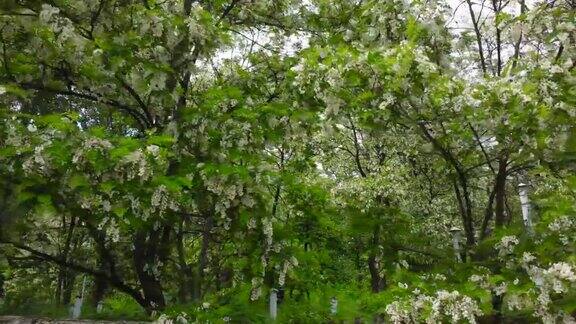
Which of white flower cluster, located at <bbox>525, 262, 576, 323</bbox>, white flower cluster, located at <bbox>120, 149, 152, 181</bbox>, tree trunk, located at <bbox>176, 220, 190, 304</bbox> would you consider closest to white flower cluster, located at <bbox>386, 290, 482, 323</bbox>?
white flower cluster, located at <bbox>525, 262, 576, 323</bbox>

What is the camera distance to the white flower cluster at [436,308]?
489 cm

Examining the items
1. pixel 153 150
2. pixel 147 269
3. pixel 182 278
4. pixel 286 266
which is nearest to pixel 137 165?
pixel 153 150

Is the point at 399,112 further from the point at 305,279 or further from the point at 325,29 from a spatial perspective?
the point at 305,279

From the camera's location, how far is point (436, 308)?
489 cm

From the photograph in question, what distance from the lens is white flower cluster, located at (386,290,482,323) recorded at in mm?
4895

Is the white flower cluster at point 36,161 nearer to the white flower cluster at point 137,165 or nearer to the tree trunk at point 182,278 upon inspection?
the white flower cluster at point 137,165

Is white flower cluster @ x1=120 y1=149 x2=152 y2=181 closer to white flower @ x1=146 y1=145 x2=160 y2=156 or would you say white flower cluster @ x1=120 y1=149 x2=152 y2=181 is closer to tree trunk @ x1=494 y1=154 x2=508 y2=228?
white flower @ x1=146 y1=145 x2=160 y2=156

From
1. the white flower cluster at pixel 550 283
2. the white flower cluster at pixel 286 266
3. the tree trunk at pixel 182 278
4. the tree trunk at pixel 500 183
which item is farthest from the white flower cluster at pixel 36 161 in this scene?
the tree trunk at pixel 500 183

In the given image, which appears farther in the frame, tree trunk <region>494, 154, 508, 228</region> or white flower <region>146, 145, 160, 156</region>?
tree trunk <region>494, 154, 508, 228</region>

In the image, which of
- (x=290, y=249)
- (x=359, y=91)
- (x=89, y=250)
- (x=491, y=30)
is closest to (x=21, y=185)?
(x=290, y=249)

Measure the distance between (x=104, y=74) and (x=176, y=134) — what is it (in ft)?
3.87

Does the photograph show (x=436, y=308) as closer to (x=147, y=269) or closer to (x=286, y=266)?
(x=286, y=266)

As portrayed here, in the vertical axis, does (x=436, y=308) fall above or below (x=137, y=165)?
below

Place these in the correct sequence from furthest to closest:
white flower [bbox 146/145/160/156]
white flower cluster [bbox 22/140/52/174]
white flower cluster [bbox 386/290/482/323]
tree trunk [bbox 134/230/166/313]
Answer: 1. tree trunk [bbox 134/230/166/313]
2. white flower [bbox 146/145/160/156]
3. white flower cluster [bbox 386/290/482/323]
4. white flower cluster [bbox 22/140/52/174]
